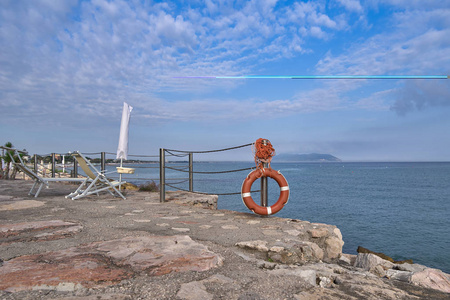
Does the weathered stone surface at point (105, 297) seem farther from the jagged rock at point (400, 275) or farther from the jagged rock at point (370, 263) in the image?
the jagged rock at point (370, 263)

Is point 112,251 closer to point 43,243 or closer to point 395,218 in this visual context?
point 43,243

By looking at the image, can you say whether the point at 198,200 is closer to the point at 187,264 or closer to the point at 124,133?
the point at 124,133

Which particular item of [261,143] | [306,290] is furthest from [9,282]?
[261,143]

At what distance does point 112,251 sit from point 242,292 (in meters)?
1.00

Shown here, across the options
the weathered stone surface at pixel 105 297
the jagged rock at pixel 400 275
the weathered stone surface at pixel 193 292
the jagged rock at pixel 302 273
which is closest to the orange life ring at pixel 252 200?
the jagged rock at pixel 400 275

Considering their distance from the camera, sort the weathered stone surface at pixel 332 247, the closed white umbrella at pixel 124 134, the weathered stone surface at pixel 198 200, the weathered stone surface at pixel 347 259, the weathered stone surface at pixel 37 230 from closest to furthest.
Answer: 1. the weathered stone surface at pixel 37 230
2. the weathered stone surface at pixel 332 247
3. the weathered stone surface at pixel 347 259
4. the weathered stone surface at pixel 198 200
5. the closed white umbrella at pixel 124 134

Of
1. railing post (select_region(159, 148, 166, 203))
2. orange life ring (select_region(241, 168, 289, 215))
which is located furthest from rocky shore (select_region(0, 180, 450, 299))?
railing post (select_region(159, 148, 166, 203))

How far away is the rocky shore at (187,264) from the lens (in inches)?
59.5

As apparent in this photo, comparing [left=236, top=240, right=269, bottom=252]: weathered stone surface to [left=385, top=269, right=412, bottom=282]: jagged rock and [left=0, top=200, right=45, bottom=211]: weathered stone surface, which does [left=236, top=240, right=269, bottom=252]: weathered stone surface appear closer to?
[left=385, top=269, right=412, bottom=282]: jagged rock

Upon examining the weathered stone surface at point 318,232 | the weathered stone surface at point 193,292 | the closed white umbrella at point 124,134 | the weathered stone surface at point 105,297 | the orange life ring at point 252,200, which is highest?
the closed white umbrella at point 124,134

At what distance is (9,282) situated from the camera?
4.88 feet

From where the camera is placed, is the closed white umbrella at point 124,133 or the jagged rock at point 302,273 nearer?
the jagged rock at point 302,273

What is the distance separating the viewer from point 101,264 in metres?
1.78

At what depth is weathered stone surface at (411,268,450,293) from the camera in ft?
6.67
